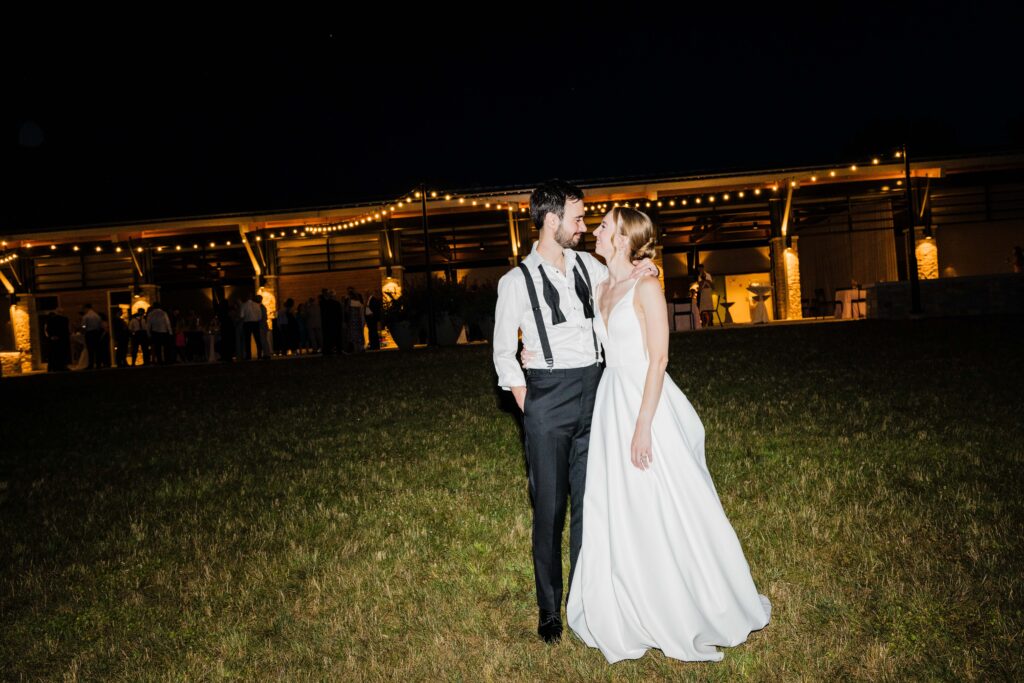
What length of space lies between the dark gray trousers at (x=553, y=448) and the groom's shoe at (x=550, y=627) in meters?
0.03

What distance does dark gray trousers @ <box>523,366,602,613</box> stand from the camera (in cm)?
340

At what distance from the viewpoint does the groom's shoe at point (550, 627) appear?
3.48 metres

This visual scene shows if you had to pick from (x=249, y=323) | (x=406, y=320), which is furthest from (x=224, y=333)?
(x=406, y=320)

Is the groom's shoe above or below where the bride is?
below

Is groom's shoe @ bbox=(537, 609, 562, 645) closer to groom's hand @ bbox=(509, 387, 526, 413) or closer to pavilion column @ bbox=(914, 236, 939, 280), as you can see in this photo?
groom's hand @ bbox=(509, 387, 526, 413)

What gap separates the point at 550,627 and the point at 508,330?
4.35ft

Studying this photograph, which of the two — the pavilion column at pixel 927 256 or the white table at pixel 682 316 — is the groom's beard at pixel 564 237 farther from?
the pavilion column at pixel 927 256

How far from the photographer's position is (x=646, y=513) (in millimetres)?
3268

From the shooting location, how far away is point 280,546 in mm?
5070

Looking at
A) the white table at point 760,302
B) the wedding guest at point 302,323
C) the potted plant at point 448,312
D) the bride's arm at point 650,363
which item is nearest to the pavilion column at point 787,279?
the white table at point 760,302

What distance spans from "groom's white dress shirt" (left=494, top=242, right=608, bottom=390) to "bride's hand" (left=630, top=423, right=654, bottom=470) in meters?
0.40

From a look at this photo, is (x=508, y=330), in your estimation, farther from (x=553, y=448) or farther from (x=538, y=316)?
(x=553, y=448)

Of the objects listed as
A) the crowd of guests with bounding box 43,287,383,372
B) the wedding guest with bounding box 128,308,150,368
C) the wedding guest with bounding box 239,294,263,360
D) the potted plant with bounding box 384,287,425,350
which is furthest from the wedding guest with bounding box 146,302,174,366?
the potted plant with bounding box 384,287,425,350

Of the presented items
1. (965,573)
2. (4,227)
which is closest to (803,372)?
(965,573)
